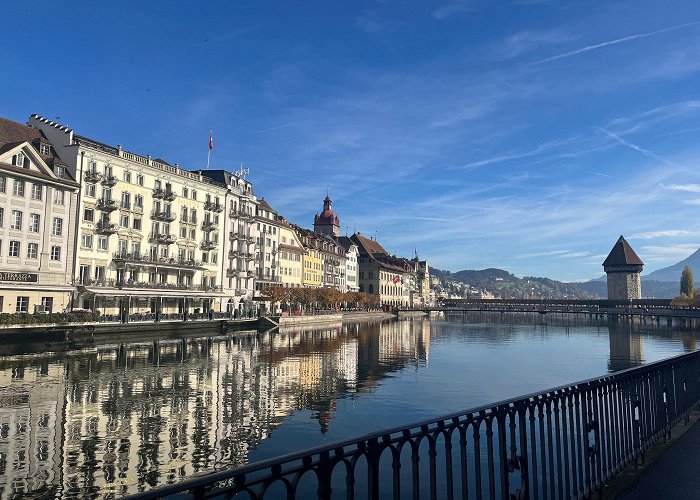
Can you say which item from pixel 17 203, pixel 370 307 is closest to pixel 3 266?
pixel 17 203

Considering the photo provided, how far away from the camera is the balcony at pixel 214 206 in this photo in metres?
80.3

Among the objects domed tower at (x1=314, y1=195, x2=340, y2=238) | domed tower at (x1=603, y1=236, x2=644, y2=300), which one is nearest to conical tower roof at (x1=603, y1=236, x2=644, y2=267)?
domed tower at (x1=603, y1=236, x2=644, y2=300)

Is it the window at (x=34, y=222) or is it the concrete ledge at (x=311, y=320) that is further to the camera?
the concrete ledge at (x=311, y=320)

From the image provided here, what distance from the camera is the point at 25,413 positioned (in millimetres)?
20500

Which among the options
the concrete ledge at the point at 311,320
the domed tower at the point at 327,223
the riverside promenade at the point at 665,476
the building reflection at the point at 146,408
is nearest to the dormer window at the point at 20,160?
the building reflection at the point at 146,408

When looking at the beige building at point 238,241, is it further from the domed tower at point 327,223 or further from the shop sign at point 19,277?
the domed tower at point 327,223

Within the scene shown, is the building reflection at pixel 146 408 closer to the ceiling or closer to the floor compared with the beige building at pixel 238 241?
closer to the floor

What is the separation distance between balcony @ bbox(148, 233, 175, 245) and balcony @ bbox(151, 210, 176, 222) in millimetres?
2154

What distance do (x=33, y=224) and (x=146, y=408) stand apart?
41.5 meters

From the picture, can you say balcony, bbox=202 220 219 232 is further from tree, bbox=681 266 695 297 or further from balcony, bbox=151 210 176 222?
tree, bbox=681 266 695 297

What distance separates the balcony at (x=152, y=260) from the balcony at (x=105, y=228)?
306cm

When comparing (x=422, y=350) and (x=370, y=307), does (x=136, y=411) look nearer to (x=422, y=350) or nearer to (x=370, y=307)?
(x=422, y=350)

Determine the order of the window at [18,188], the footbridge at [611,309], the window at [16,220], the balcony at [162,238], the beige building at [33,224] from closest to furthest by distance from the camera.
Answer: the beige building at [33,224] < the window at [16,220] < the window at [18,188] < the balcony at [162,238] < the footbridge at [611,309]

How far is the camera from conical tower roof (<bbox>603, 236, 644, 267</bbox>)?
175875mm
